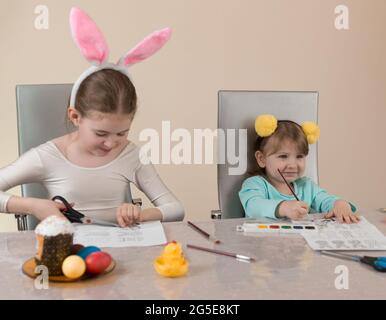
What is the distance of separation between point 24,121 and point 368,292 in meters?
1.20

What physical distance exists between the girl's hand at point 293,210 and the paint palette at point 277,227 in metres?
0.05

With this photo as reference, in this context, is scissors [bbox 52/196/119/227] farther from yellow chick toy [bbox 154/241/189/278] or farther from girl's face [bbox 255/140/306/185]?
girl's face [bbox 255/140/306/185]

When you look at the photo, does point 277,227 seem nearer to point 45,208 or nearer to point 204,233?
point 204,233

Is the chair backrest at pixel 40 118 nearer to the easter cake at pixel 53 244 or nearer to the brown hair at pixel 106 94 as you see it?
the brown hair at pixel 106 94

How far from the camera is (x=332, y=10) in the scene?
267cm

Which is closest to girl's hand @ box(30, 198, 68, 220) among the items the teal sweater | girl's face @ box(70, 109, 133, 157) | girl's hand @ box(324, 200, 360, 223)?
girl's face @ box(70, 109, 133, 157)

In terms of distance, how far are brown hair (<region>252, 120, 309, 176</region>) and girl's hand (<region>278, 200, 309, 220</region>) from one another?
32 centimetres

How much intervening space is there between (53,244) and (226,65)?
1.86 m

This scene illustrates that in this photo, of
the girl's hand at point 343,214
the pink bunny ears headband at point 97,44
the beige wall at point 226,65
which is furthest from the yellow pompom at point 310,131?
the beige wall at point 226,65

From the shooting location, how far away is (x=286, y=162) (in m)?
1.64

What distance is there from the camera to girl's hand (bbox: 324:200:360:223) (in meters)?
1.30

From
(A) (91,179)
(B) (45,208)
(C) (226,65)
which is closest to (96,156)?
(A) (91,179)
